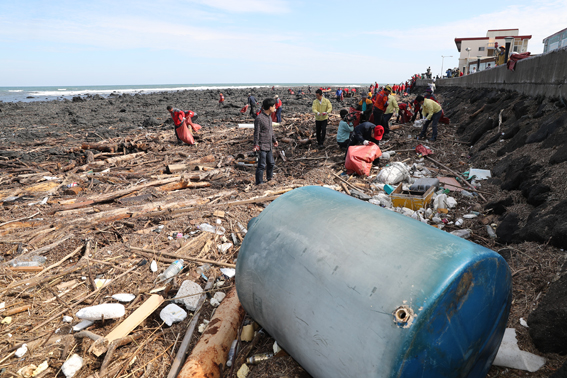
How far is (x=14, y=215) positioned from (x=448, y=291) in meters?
7.02

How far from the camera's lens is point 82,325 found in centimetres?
321

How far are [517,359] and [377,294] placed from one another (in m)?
1.61

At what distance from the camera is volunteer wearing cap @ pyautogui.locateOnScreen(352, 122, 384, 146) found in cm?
833

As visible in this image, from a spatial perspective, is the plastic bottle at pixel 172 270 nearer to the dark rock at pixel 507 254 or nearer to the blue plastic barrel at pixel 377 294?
the blue plastic barrel at pixel 377 294

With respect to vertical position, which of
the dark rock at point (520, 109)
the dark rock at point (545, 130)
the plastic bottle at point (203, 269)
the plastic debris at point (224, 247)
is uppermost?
the dark rock at point (520, 109)

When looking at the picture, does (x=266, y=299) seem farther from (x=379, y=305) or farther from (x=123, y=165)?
(x=123, y=165)

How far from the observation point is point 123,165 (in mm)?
9562

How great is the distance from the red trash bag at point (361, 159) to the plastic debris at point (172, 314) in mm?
5590

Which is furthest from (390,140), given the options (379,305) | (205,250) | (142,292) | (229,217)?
(379,305)

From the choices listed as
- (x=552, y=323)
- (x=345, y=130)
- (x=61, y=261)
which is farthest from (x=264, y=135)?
(x=552, y=323)

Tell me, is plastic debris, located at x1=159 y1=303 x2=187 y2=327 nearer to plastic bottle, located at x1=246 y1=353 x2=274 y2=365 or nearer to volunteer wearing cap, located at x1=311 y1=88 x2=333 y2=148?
plastic bottle, located at x1=246 y1=353 x2=274 y2=365

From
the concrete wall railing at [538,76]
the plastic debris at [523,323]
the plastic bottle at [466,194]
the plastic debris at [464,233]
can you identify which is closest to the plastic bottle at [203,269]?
the plastic debris at [523,323]

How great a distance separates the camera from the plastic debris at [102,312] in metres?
3.21

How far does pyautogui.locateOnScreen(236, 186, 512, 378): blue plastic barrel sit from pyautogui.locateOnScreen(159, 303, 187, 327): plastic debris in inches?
57.8
